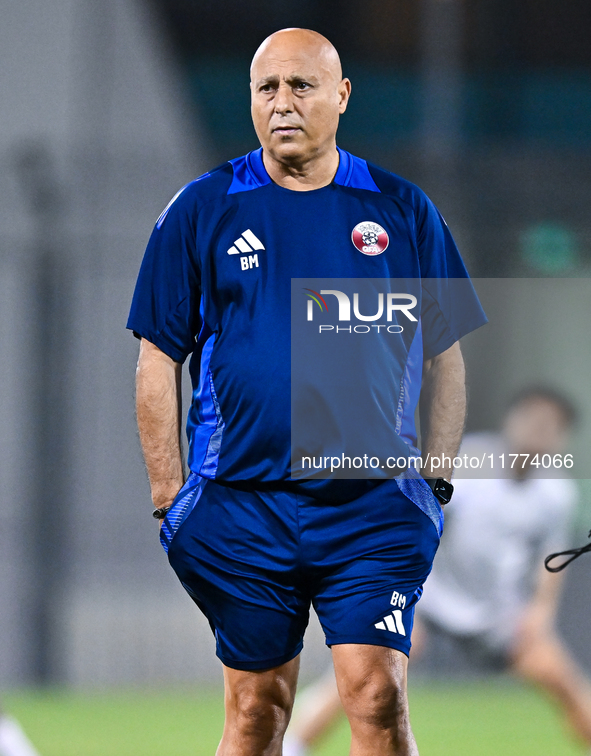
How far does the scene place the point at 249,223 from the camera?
2.02m

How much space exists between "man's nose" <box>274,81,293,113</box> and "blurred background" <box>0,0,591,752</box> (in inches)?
95.7

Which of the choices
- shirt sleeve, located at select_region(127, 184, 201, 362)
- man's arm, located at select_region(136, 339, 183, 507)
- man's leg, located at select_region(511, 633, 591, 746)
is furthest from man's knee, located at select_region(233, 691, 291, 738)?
man's leg, located at select_region(511, 633, 591, 746)

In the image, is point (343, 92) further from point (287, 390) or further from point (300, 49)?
point (287, 390)

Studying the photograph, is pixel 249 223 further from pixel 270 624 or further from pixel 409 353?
pixel 270 624

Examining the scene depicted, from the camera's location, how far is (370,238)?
2.02 meters

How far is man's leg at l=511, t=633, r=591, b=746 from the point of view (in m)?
3.25

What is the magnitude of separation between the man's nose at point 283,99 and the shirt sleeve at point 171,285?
257 millimetres

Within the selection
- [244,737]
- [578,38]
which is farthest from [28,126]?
[244,737]

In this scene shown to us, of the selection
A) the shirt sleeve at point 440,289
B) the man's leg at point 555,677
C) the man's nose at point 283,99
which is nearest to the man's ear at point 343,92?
the man's nose at point 283,99

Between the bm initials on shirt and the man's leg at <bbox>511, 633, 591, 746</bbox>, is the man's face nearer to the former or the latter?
the bm initials on shirt

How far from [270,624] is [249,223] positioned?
2.71 feet

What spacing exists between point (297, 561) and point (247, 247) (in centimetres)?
64

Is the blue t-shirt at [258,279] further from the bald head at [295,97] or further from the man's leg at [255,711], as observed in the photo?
the man's leg at [255,711]

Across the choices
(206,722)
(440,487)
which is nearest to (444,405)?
(440,487)
